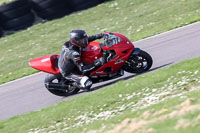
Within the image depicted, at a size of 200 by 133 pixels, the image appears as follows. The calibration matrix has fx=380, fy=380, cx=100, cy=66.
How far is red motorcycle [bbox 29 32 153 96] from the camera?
9.06m

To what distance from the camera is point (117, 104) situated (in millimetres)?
7641

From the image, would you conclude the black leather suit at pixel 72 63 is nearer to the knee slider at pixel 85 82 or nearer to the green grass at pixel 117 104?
the knee slider at pixel 85 82

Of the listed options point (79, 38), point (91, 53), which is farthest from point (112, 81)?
point (79, 38)

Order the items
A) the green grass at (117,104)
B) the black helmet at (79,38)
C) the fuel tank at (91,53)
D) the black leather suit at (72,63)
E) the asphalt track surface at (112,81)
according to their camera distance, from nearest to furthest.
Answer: the green grass at (117,104) → the black helmet at (79,38) → the black leather suit at (72,63) → the fuel tank at (91,53) → the asphalt track surface at (112,81)

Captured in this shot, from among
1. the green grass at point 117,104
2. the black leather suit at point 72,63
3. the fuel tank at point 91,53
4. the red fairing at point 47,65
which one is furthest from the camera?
the red fairing at point 47,65

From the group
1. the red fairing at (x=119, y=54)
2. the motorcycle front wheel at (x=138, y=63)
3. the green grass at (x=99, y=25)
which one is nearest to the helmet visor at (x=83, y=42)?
the red fairing at (x=119, y=54)

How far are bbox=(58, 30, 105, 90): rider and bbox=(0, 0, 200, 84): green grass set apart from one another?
13.4 feet

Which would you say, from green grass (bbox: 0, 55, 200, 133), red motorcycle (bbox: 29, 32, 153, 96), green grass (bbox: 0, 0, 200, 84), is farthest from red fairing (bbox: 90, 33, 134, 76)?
green grass (bbox: 0, 0, 200, 84)

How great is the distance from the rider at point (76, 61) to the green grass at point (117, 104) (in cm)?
82

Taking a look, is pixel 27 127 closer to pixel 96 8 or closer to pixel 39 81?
pixel 39 81

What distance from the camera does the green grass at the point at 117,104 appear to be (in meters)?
6.68

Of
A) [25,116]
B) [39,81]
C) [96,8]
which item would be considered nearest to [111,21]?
[96,8]

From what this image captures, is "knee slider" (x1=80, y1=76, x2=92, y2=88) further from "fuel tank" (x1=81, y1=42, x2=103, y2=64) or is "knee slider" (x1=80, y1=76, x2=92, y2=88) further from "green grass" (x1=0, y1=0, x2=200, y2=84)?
"green grass" (x1=0, y1=0, x2=200, y2=84)

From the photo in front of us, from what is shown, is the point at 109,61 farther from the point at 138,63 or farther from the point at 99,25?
the point at 99,25
